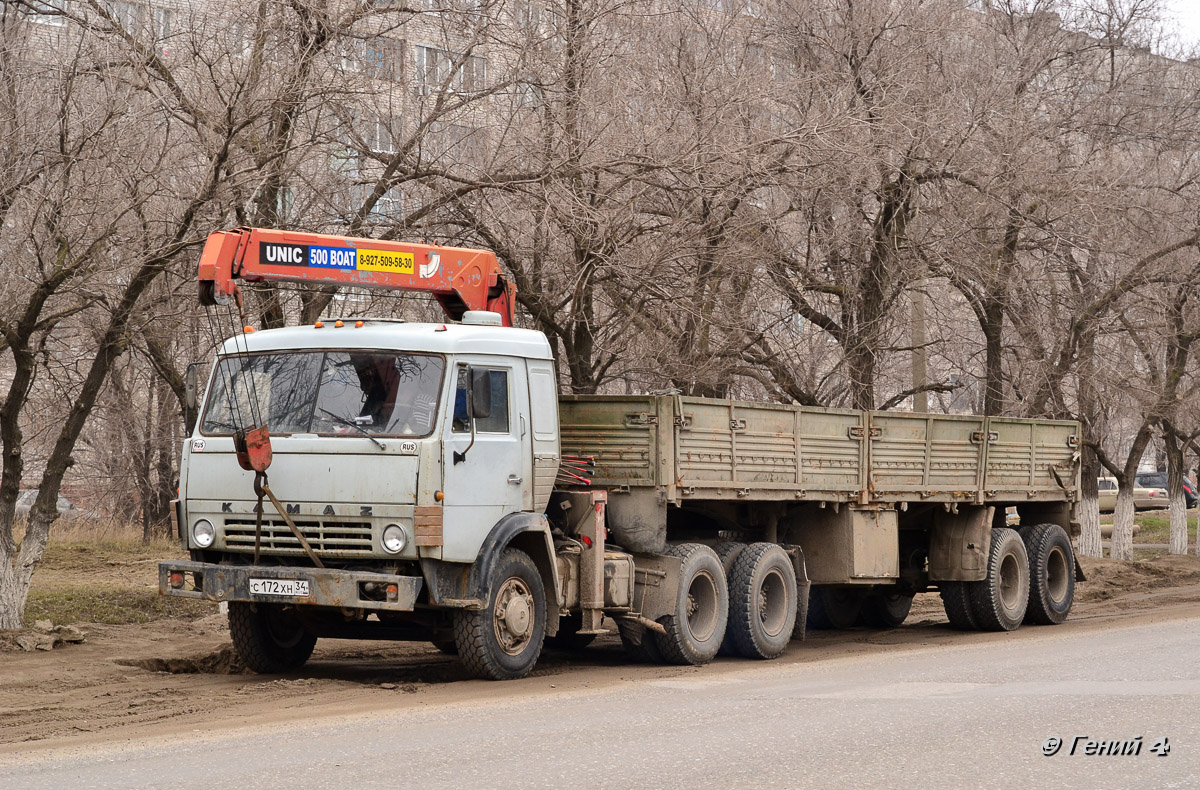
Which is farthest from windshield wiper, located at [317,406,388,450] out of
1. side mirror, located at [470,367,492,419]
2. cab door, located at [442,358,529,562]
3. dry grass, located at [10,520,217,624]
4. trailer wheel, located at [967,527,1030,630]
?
trailer wheel, located at [967,527,1030,630]

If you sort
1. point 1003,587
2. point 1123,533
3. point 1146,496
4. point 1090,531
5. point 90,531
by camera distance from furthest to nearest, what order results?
point 1146,496, point 1090,531, point 1123,533, point 90,531, point 1003,587

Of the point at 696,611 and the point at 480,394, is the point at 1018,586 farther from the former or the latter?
the point at 480,394

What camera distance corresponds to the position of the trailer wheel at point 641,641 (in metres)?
12.2

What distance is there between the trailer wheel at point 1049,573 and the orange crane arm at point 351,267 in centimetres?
809

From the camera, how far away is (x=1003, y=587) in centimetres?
1653

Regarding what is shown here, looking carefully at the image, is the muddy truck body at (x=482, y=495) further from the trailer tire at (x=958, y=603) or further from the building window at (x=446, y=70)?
the building window at (x=446, y=70)

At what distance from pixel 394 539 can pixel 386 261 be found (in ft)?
8.03

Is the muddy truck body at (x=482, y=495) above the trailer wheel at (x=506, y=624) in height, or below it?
above

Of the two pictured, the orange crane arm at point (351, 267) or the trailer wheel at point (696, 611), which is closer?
the orange crane arm at point (351, 267)

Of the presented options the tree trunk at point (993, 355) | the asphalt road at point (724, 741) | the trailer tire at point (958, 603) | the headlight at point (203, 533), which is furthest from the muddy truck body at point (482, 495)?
the tree trunk at point (993, 355)

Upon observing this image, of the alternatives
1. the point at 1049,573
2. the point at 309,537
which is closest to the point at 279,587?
the point at 309,537

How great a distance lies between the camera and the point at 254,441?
32.8ft

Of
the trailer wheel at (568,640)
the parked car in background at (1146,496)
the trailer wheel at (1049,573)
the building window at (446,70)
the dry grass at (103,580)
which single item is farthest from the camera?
the parked car in background at (1146,496)

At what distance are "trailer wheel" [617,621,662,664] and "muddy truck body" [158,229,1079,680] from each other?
0.06ft
